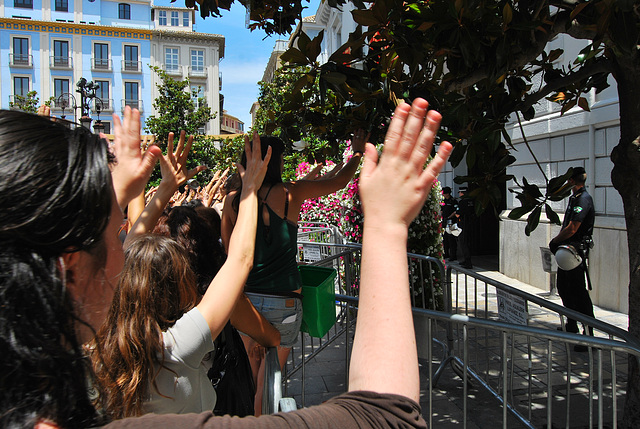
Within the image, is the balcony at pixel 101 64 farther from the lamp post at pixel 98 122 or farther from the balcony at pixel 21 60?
the lamp post at pixel 98 122

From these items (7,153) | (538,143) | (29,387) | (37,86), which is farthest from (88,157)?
(37,86)

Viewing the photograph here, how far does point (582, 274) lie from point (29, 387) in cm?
569

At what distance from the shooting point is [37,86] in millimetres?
48562

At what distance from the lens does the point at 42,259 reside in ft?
2.41

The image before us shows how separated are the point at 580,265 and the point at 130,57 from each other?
55927 mm

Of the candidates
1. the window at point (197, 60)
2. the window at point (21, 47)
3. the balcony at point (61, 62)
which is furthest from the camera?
the window at point (197, 60)

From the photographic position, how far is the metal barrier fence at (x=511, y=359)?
2.48 m

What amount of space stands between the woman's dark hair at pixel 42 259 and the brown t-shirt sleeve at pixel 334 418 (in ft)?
0.38

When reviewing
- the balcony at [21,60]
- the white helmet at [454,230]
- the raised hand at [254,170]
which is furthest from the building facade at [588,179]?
the balcony at [21,60]

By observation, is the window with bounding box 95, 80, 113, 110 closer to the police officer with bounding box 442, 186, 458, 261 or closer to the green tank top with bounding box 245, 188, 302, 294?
the police officer with bounding box 442, 186, 458, 261

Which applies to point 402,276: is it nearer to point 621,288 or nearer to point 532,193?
point 532,193

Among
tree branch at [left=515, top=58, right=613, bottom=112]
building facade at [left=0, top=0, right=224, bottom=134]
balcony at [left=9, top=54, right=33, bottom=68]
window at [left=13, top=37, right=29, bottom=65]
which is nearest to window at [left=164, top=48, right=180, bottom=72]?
building facade at [left=0, top=0, right=224, bottom=134]

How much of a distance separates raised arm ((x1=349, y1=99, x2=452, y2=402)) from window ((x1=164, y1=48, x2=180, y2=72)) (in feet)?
192

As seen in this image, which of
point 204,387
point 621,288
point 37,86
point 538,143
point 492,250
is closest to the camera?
point 204,387
